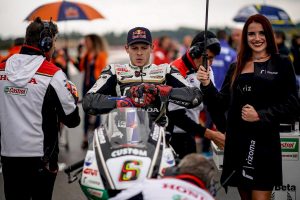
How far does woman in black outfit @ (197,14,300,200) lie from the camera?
4027 mm

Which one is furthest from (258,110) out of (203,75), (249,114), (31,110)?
(31,110)

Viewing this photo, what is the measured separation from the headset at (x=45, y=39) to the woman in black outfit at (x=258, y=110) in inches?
61.9

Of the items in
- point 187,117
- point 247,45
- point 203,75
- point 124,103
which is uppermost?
point 247,45

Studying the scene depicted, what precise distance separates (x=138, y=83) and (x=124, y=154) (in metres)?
1.25

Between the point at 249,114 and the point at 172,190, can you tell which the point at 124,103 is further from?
the point at 172,190

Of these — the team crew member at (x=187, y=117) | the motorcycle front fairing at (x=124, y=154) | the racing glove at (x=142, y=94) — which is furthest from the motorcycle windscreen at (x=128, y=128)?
the team crew member at (x=187, y=117)

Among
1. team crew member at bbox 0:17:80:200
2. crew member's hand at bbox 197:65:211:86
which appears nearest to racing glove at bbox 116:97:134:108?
team crew member at bbox 0:17:80:200

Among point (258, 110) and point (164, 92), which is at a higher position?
point (164, 92)

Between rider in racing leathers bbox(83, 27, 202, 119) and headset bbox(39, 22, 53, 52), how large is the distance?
514 mm

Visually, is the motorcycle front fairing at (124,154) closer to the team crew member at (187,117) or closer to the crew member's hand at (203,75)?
the crew member's hand at (203,75)

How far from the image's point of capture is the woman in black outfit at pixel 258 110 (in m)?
4.03

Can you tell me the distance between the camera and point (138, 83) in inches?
175

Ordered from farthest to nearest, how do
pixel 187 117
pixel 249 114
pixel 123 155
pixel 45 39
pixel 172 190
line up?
pixel 187 117 < pixel 45 39 < pixel 249 114 < pixel 123 155 < pixel 172 190

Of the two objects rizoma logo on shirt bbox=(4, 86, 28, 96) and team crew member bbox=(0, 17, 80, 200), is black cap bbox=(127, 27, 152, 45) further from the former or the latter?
rizoma logo on shirt bbox=(4, 86, 28, 96)
